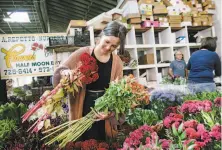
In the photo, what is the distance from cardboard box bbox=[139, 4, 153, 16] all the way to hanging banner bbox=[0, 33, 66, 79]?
1458mm

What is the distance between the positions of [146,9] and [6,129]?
11.4ft

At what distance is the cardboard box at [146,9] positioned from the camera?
4.22 meters

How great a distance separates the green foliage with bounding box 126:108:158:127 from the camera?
1373 mm

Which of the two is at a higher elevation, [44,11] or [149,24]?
[44,11]

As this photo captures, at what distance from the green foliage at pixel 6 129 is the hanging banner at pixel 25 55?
2091 mm

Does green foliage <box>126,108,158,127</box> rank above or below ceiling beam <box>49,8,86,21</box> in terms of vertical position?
below

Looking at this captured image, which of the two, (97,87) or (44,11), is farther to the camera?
(44,11)

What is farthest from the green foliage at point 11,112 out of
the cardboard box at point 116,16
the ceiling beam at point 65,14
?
the ceiling beam at point 65,14

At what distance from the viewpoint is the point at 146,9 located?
4.27 m

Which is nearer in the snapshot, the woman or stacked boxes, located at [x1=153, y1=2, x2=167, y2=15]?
the woman

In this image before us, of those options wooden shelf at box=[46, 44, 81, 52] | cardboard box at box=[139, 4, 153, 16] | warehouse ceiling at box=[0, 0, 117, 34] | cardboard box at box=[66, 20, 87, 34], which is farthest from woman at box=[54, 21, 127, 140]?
warehouse ceiling at box=[0, 0, 117, 34]

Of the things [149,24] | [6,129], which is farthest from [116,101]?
[149,24]

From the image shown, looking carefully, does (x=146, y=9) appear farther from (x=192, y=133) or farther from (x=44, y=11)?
(x=44, y=11)

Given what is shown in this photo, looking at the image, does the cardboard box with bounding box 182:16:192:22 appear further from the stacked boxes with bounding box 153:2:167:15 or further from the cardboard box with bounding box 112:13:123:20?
the cardboard box with bounding box 112:13:123:20
